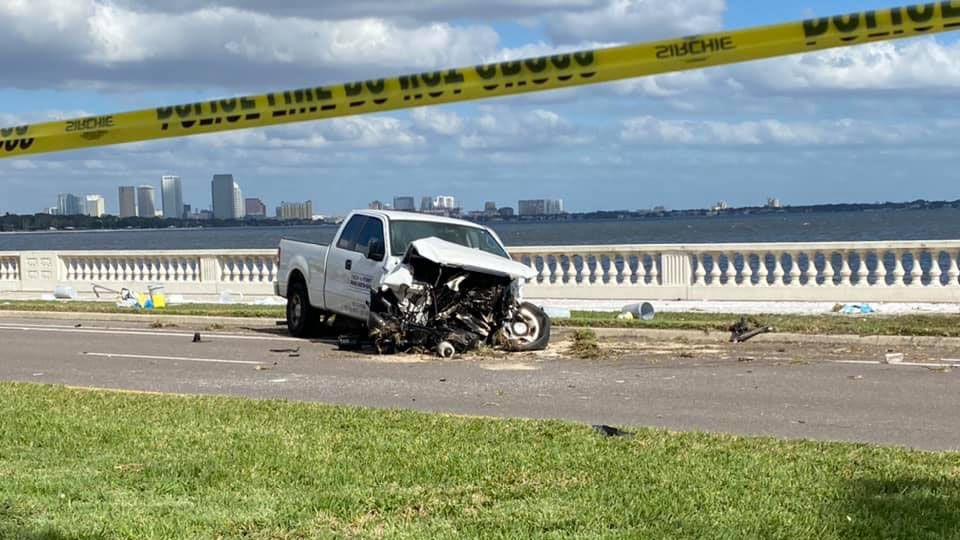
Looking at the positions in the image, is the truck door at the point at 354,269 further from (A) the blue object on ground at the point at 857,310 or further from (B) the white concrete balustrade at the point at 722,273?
(A) the blue object on ground at the point at 857,310

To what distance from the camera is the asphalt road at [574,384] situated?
31.4 ft

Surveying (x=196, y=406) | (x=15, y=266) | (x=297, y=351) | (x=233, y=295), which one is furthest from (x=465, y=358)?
(x=15, y=266)

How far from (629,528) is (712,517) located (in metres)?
0.46

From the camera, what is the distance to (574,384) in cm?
1194

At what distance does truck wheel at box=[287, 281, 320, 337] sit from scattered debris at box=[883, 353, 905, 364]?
25.6 ft

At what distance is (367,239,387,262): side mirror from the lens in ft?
50.3

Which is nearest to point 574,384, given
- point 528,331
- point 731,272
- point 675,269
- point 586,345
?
point 528,331

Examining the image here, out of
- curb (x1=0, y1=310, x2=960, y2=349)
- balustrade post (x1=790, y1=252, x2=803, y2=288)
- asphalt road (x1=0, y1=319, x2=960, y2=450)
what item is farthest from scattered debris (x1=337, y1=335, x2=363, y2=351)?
balustrade post (x1=790, y1=252, x2=803, y2=288)

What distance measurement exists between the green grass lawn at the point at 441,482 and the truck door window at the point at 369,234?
696 cm

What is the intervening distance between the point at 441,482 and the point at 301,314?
11.0 metres

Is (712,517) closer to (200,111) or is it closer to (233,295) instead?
(200,111)

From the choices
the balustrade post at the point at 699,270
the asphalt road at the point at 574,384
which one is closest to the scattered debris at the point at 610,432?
the asphalt road at the point at 574,384

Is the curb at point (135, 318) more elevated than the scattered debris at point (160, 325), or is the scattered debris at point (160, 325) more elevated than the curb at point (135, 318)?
the curb at point (135, 318)

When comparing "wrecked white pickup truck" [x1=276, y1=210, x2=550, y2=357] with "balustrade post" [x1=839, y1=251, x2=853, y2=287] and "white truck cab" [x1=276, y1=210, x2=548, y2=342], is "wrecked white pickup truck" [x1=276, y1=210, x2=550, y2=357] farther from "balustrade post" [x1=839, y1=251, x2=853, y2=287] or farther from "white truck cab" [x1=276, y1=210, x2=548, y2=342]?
"balustrade post" [x1=839, y1=251, x2=853, y2=287]
